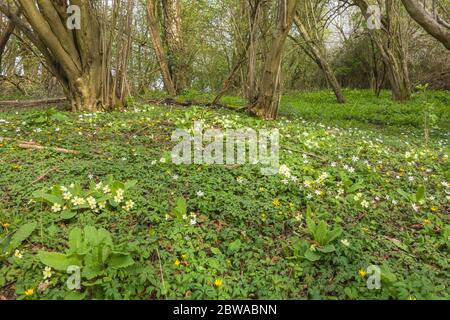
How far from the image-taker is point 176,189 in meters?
3.30

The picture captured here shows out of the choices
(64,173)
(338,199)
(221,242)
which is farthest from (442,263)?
(64,173)

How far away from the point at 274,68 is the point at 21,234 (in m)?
4.77

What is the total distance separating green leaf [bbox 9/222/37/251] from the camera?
2.44 meters

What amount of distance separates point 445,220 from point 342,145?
6.24ft

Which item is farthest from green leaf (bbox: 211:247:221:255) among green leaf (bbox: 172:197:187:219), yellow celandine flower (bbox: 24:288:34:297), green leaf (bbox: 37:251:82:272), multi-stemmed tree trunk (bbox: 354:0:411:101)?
multi-stemmed tree trunk (bbox: 354:0:411:101)

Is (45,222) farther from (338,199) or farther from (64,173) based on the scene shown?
(338,199)

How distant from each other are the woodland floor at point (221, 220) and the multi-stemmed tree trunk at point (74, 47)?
49.2 inches

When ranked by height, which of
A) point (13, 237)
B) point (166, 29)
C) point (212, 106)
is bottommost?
point (13, 237)

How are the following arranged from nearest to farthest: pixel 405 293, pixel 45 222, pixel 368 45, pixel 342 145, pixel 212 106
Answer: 1. pixel 405 293
2. pixel 45 222
3. pixel 342 145
4. pixel 212 106
5. pixel 368 45

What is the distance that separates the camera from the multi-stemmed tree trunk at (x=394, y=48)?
418 inches

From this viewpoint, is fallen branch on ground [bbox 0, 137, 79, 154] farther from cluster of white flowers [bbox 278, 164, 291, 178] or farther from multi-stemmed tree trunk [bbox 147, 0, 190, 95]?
multi-stemmed tree trunk [bbox 147, 0, 190, 95]

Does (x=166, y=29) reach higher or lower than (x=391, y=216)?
higher

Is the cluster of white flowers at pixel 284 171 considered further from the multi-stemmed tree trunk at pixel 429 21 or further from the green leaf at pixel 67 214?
the multi-stemmed tree trunk at pixel 429 21

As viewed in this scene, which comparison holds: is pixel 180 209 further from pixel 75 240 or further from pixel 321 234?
pixel 321 234
